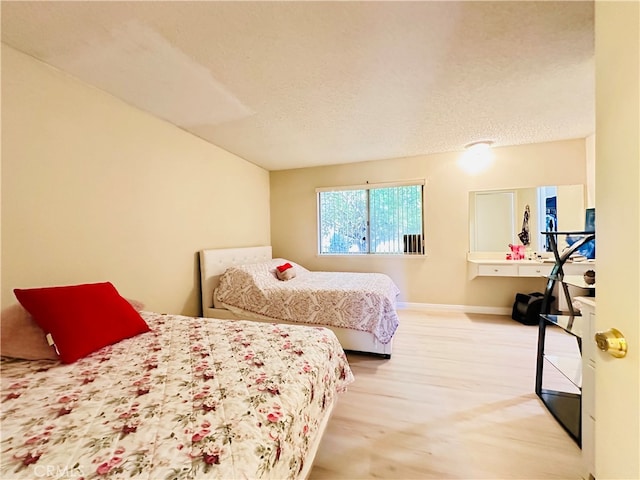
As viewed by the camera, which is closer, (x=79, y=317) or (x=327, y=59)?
(x=79, y=317)

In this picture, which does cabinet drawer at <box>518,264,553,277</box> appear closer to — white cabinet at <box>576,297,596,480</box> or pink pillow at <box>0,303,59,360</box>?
white cabinet at <box>576,297,596,480</box>

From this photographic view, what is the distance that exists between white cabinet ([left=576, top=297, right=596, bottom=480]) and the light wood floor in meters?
0.10

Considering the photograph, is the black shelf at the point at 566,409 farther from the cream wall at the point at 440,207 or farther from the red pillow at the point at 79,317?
the red pillow at the point at 79,317

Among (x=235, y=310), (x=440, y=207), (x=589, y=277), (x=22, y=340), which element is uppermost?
(x=440, y=207)

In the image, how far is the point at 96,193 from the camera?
6.83 ft

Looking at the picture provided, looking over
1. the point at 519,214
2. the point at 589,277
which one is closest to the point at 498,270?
the point at 519,214

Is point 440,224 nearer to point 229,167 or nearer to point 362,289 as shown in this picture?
point 362,289

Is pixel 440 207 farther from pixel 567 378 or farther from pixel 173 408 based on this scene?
pixel 173 408

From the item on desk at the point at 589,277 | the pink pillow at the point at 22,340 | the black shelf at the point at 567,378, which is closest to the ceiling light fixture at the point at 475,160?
the black shelf at the point at 567,378

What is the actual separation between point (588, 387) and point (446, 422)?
77 cm

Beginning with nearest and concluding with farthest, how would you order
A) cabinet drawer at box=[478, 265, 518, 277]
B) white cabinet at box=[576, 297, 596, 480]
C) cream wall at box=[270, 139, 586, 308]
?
white cabinet at box=[576, 297, 596, 480], cabinet drawer at box=[478, 265, 518, 277], cream wall at box=[270, 139, 586, 308]

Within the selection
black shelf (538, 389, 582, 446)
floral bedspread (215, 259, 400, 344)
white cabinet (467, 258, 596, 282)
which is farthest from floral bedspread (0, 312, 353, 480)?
white cabinet (467, 258, 596, 282)

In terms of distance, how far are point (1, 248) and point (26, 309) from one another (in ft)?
1.52

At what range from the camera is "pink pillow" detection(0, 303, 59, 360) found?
1351 mm
